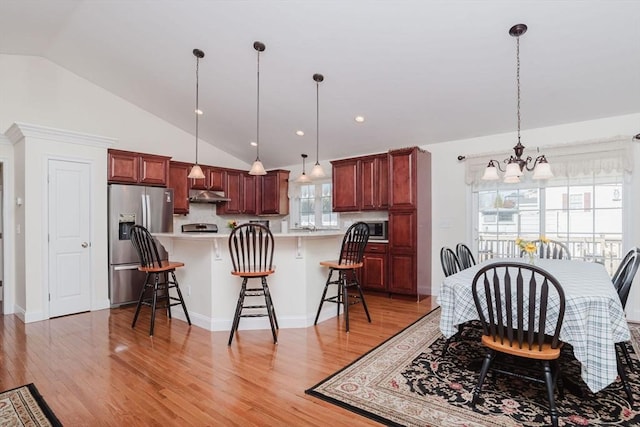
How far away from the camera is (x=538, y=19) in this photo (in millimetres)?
2768

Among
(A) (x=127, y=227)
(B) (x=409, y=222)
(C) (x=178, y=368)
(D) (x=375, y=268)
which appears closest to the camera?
(C) (x=178, y=368)

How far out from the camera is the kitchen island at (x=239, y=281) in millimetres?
3605

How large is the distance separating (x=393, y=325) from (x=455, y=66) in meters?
2.90

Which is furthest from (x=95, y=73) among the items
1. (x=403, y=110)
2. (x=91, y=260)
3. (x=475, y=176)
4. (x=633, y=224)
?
(x=633, y=224)

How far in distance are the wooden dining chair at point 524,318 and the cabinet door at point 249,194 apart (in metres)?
5.40

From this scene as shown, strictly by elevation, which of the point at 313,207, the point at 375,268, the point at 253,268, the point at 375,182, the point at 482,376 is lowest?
the point at 482,376

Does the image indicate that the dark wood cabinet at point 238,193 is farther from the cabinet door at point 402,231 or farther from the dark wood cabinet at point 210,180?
the cabinet door at point 402,231

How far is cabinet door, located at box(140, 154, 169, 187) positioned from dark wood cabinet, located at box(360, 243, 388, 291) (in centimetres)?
348

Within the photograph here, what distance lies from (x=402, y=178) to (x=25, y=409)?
15.3 feet

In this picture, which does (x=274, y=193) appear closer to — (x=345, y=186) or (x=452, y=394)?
(x=345, y=186)

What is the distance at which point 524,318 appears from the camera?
7.22ft

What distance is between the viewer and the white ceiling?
2.90m

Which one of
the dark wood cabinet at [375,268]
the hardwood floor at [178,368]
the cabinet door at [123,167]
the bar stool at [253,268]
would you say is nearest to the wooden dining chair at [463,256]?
the hardwood floor at [178,368]

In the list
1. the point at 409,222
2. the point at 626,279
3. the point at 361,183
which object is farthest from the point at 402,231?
the point at 626,279
